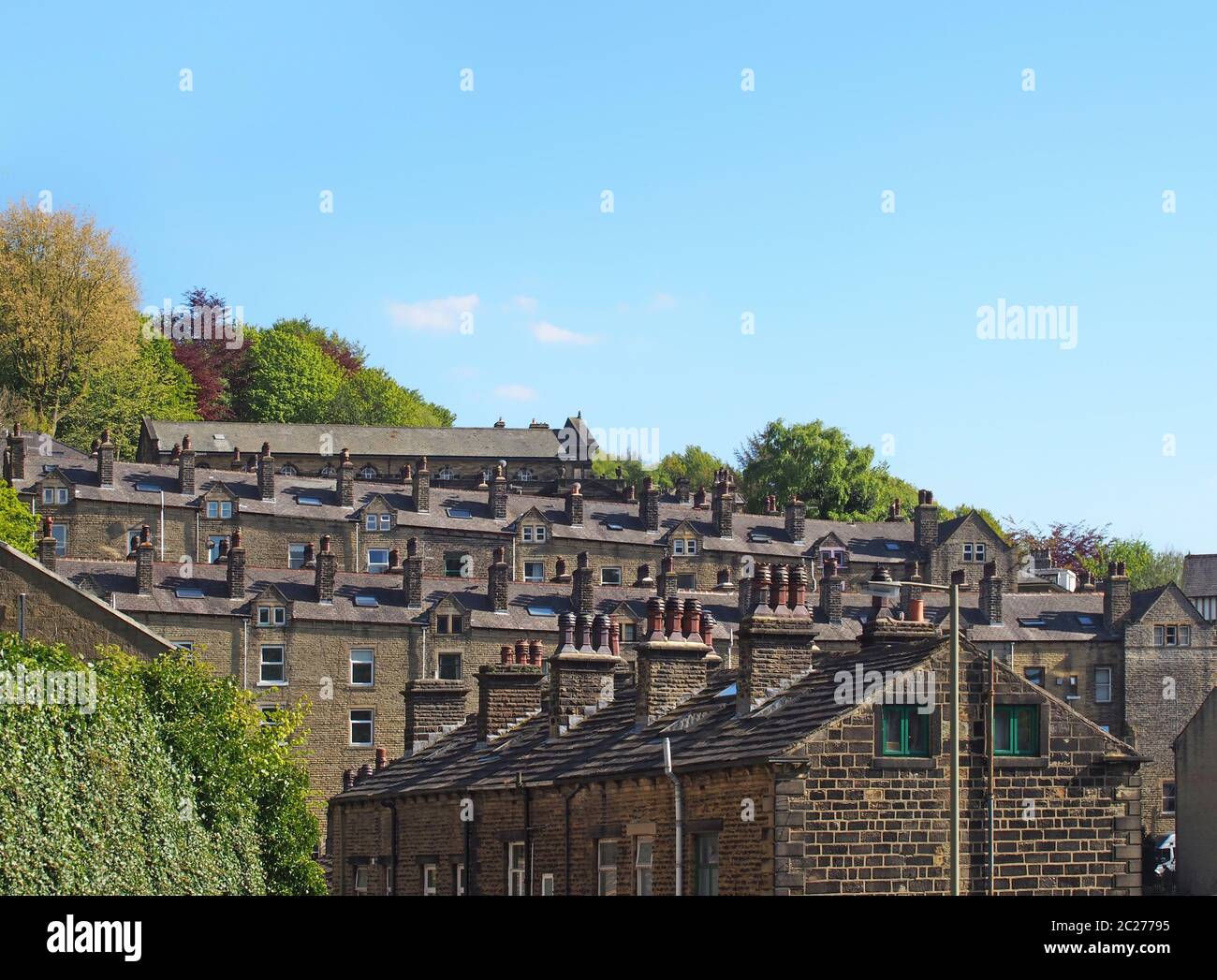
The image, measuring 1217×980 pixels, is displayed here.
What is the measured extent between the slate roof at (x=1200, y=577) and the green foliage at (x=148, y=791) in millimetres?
64988

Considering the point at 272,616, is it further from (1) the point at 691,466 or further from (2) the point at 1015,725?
(1) the point at 691,466

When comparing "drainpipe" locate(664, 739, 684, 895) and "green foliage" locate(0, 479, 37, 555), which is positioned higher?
"green foliage" locate(0, 479, 37, 555)

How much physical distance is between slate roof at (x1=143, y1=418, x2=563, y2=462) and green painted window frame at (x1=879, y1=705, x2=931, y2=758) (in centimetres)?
9560

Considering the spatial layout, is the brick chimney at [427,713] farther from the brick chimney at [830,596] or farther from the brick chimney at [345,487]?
the brick chimney at [345,487]

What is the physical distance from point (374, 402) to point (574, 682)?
116m

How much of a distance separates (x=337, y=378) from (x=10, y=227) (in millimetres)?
37883

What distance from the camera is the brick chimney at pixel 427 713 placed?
46.0 m

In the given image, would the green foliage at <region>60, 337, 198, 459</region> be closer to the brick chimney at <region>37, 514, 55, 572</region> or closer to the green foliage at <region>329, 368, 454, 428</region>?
the green foliage at <region>329, 368, 454, 428</region>

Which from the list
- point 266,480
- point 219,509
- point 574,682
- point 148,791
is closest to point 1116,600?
point 266,480

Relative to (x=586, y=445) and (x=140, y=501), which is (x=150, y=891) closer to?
(x=140, y=501)

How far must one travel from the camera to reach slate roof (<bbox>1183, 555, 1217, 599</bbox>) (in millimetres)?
99312

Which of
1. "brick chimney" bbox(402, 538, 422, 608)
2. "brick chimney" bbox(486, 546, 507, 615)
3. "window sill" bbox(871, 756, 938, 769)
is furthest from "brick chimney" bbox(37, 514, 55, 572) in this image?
"window sill" bbox(871, 756, 938, 769)
